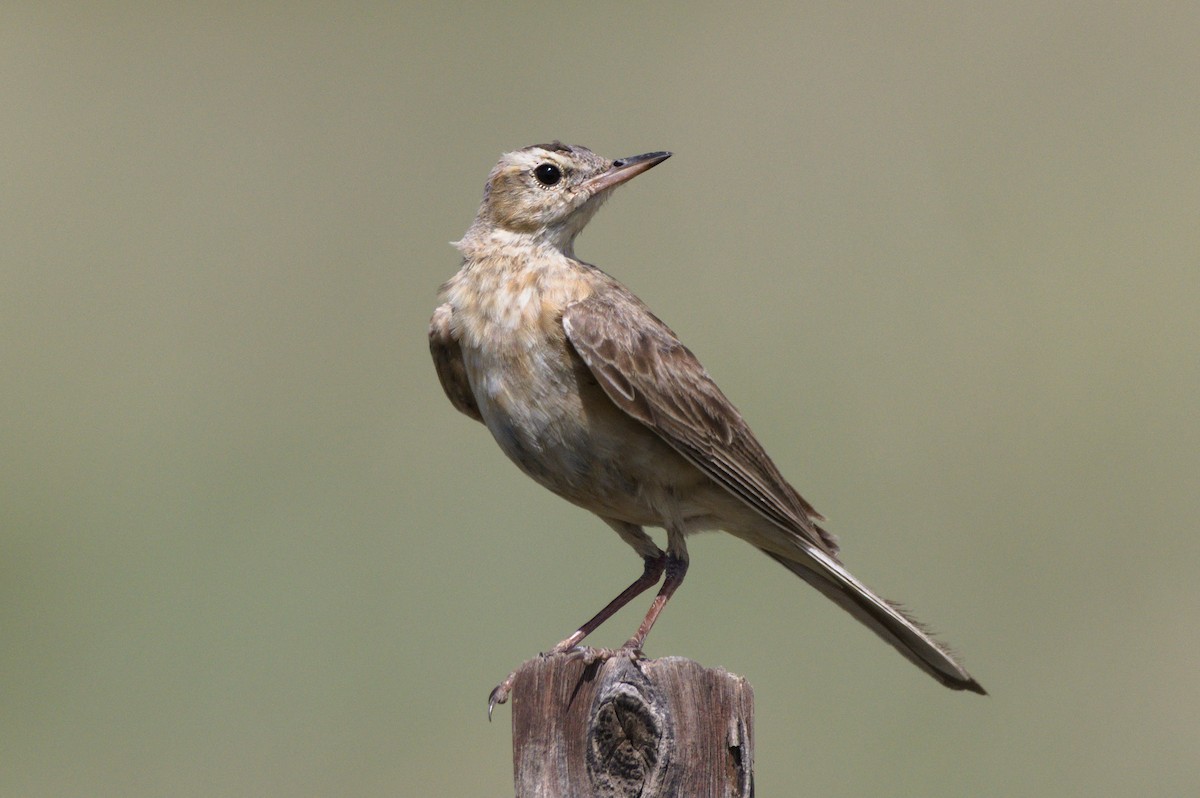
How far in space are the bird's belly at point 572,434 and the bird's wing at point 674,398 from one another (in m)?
0.12

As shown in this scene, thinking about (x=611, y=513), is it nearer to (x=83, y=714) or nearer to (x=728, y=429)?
(x=728, y=429)

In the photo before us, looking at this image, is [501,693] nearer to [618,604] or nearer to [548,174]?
[618,604]

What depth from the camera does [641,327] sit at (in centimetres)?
592

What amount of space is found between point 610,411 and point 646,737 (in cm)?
207

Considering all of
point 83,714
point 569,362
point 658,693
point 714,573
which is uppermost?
point 569,362

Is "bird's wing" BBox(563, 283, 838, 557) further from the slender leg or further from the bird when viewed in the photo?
the slender leg

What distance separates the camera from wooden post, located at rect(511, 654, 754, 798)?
3.86 meters

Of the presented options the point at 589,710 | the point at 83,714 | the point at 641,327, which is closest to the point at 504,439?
the point at 641,327

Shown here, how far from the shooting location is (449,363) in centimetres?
620

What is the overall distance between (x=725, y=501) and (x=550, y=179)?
5.56 feet

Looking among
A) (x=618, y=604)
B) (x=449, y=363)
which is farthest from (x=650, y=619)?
(x=449, y=363)

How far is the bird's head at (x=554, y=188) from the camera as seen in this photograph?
6.38 meters

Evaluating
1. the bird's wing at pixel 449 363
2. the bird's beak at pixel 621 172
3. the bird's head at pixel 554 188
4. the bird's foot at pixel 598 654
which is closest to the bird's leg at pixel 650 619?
the bird's foot at pixel 598 654

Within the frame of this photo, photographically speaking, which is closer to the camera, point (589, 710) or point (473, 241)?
point (589, 710)
